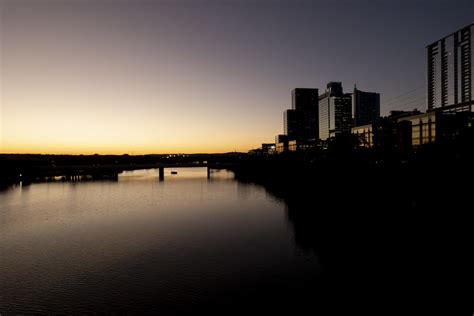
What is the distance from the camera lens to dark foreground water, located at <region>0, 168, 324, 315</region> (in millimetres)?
18828

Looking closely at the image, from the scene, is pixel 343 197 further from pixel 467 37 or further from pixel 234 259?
pixel 467 37

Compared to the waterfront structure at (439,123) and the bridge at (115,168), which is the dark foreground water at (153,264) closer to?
the waterfront structure at (439,123)

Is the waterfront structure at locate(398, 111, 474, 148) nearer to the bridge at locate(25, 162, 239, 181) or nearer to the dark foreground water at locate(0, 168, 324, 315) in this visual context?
the dark foreground water at locate(0, 168, 324, 315)

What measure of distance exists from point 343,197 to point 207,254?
3447 cm

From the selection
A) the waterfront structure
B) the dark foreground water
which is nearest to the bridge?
the waterfront structure

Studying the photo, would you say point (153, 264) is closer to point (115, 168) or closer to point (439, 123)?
point (439, 123)

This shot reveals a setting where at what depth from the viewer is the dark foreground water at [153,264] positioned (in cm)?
1883

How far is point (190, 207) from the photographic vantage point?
55781 mm

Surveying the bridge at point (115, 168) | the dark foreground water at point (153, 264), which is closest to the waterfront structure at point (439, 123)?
the dark foreground water at point (153, 264)

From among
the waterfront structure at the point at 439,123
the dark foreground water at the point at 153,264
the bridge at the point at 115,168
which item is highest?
the waterfront structure at the point at 439,123

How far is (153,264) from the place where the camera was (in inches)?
987

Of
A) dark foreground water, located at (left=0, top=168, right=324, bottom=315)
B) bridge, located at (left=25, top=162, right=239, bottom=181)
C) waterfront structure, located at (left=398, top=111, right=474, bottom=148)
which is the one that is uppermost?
waterfront structure, located at (left=398, top=111, right=474, bottom=148)

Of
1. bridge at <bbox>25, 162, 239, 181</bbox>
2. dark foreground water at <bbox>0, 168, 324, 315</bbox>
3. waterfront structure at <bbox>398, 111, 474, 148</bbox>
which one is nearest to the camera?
dark foreground water at <bbox>0, 168, 324, 315</bbox>

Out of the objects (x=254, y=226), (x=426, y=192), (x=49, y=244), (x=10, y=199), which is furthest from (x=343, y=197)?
(x=10, y=199)
